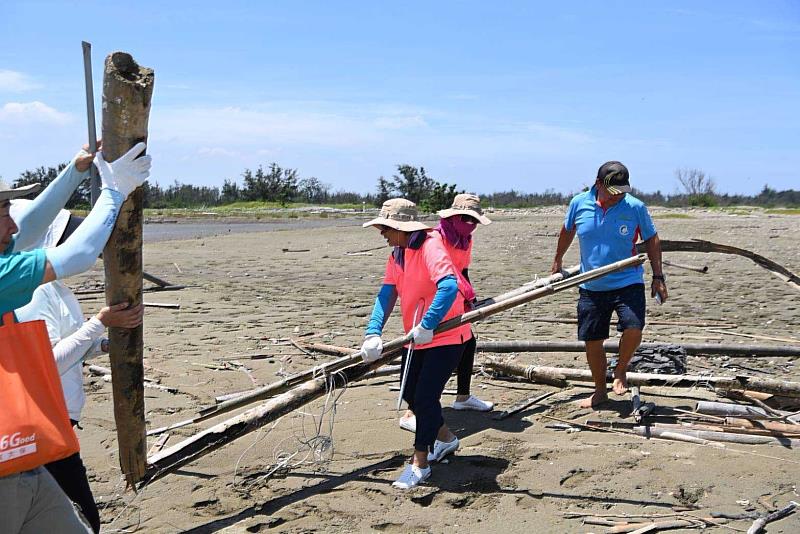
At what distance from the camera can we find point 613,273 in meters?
5.90

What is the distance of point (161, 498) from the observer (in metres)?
4.68

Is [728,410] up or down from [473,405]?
up

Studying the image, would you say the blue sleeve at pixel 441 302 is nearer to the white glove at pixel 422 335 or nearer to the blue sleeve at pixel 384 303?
the white glove at pixel 422 335

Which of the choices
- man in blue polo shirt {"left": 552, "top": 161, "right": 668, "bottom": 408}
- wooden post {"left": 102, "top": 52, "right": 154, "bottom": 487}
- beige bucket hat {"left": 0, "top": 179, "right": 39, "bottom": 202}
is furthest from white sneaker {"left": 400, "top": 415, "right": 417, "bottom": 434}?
beige bucket hat {"left": 0, "top": 179, "right": 39, "bottom": 202}

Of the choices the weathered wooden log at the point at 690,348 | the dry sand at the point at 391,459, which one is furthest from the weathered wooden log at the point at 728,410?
the weathered wooden log at the point at 690,348

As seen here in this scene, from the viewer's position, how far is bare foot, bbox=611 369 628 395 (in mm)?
6066

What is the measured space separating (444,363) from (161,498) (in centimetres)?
194

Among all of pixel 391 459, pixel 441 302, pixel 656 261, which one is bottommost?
pixel 391 459

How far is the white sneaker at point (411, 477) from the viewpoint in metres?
4.74

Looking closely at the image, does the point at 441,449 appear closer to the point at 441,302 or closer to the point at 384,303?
the point at 384,303

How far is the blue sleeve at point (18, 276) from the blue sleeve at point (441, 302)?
2.47 metres

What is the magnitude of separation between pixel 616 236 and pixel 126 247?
12.7 ft

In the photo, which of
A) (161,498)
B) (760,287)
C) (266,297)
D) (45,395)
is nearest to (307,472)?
(161,498)

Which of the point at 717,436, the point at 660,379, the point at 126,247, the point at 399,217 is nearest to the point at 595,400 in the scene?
the point at 660,379
